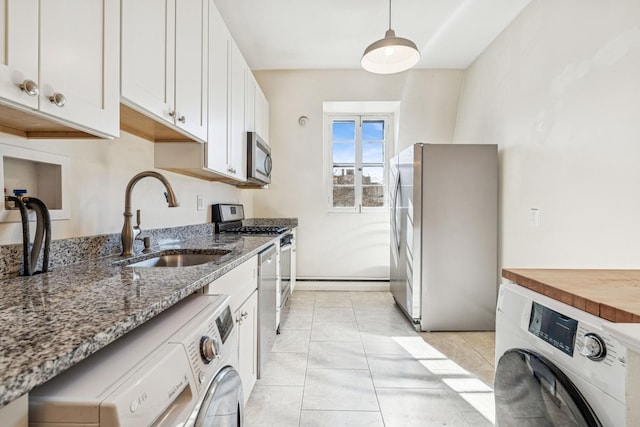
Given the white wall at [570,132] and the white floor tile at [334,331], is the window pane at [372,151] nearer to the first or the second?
the white wall at [570,132]

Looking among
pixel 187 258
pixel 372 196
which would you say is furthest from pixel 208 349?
pixel 372 196

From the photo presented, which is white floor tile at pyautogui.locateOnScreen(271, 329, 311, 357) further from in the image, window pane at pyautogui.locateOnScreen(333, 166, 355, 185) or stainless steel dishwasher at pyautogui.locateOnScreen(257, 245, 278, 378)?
window pane at pyautogui.locateOnScreen(333, 166, 355, 185)

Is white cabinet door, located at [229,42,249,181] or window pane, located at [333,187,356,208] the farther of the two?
window pane, located at [333,187,356,208]

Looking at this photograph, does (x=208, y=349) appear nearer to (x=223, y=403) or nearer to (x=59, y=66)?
(x=223, y=403)

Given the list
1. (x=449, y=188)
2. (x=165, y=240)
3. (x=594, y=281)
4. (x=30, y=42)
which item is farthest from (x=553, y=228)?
(x=30, y=42)

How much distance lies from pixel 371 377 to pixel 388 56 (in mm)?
2318

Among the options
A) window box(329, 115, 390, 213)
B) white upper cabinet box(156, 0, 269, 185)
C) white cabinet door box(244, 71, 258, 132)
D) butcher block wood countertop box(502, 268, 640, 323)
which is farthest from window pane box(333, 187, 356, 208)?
butcher block wood countertop box(502, 268, 640, 323)

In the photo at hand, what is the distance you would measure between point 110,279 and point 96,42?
29.7 inches

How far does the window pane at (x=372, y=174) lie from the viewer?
4.17 metres

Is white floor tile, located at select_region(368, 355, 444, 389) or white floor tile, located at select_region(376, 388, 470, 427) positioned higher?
white floor tile, located at select_region(368, 355, 444, 389)

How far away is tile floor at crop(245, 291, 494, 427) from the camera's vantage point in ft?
5.27

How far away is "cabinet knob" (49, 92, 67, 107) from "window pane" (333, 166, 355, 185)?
11.5ft

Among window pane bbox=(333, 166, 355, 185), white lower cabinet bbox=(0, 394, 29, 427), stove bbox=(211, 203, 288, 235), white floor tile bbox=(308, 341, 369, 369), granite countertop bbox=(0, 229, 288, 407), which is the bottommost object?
white floor tile bbox=(308, 341, 369, 369)

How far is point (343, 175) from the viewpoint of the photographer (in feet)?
13.8
